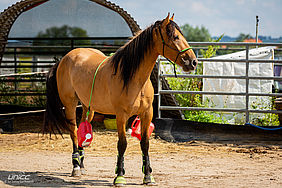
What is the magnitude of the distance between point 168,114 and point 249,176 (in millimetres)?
4146

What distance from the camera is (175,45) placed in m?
3.73

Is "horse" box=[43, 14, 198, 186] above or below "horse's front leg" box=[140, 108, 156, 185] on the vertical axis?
above

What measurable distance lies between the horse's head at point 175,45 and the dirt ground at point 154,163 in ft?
4.35

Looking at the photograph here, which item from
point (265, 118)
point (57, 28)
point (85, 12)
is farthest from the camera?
point (57, 28)

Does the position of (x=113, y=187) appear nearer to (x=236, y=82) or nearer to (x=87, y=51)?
(x=87, y=51)

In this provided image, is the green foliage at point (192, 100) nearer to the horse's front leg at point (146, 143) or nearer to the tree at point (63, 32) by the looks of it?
the tree at point (63, 32)

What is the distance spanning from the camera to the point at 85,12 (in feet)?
30.5

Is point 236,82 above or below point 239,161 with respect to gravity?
above

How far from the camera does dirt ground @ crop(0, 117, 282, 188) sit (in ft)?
13.3

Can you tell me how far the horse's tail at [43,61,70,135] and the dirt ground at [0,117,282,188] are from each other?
233mm

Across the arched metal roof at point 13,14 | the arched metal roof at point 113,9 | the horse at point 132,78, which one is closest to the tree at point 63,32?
the arched metal roof at point 113,9

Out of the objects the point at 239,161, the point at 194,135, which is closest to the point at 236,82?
the point at 194,135

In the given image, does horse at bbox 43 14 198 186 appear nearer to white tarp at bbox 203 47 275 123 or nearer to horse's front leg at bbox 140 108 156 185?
horse's front leg at bbox 140 108 156 185

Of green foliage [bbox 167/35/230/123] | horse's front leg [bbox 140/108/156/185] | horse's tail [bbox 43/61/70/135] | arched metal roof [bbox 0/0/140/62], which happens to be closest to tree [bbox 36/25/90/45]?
arched metal roof [bbox 0/0/140/62]
